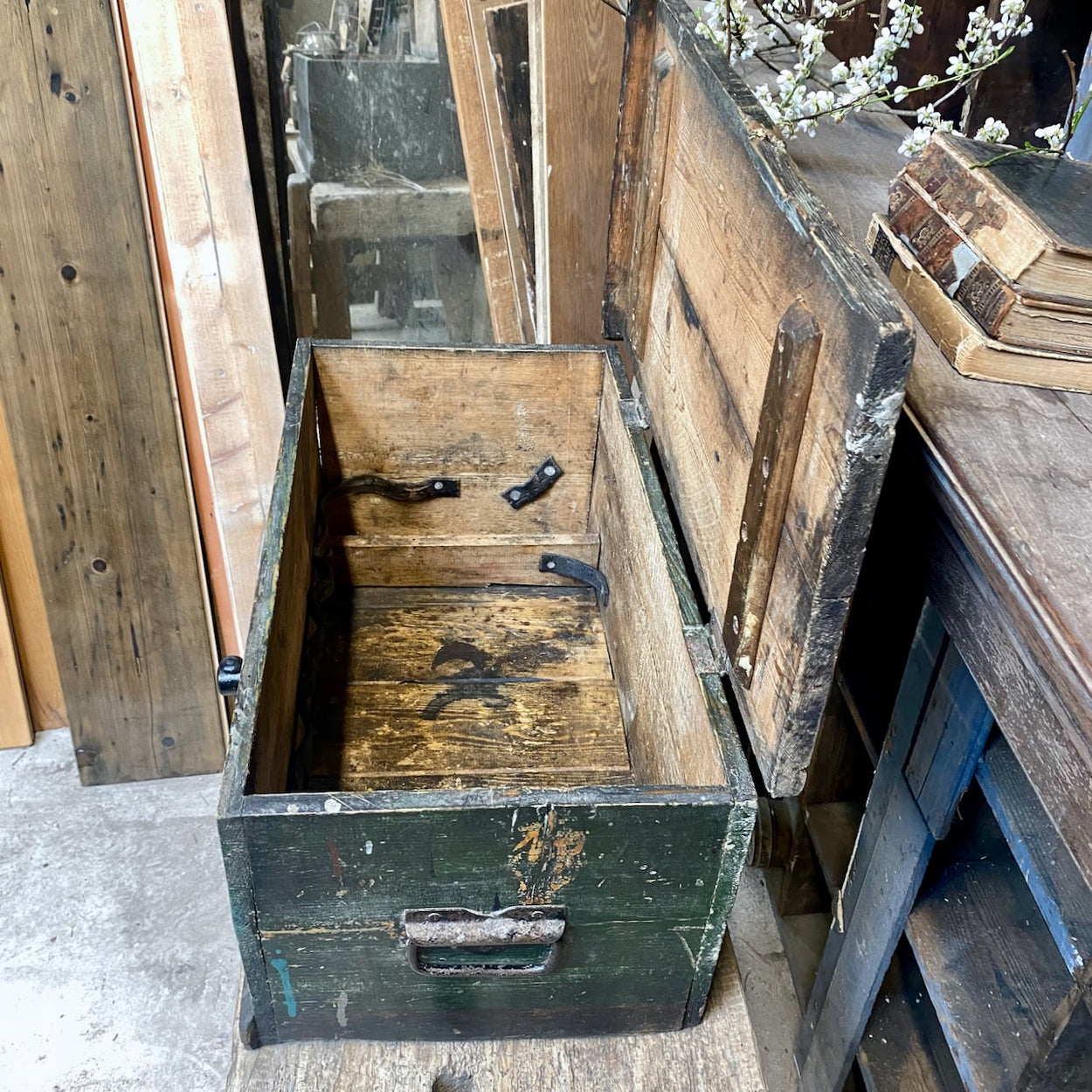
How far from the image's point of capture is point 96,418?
5.91 ft

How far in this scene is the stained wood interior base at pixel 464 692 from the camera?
1320mm

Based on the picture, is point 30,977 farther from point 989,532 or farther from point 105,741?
point 989,532

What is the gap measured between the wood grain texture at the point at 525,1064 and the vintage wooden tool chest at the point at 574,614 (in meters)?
0.02

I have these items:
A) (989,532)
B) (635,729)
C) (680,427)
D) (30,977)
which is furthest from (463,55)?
(30,977)

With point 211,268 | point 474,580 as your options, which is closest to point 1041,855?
point 474,580

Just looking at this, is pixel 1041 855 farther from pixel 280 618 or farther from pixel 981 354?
pixel 280 618

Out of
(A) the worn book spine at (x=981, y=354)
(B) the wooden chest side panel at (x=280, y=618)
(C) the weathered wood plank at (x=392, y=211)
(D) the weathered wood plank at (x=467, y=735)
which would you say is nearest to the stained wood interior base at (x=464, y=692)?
(D) the weathered wood plank at (x=467, y=735)

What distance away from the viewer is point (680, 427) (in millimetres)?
1270

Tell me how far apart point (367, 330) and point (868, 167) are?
5.18ft

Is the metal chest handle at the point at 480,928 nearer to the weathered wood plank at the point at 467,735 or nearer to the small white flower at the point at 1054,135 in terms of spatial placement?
the weathered wood plank at the point at 467,735

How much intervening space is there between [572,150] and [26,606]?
4.54 ft

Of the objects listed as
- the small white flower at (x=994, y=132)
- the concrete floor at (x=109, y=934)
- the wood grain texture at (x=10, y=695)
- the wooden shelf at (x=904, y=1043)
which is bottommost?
the concrete floor at (x=109, y=934)

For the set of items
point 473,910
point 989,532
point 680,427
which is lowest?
point 473,910

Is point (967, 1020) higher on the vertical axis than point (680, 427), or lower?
lower
